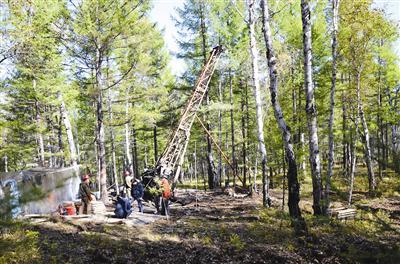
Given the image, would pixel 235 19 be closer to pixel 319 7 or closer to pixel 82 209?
pixel 319 7

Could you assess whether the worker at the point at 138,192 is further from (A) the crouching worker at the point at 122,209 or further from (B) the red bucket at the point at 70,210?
(B) the red bucket at the point at 70,210

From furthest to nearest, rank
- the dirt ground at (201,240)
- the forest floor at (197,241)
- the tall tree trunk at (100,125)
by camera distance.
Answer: the tall tree trunk at (100,125), the dirt ground at (201,240), the forest floor at (197,241)

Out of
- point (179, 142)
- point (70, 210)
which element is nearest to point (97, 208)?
point (70, 210)

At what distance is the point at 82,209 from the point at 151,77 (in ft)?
53.1

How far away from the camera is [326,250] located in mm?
7961

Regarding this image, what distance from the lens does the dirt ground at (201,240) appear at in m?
7.17

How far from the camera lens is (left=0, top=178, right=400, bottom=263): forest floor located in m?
7.00

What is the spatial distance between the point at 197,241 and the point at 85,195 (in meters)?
4.97

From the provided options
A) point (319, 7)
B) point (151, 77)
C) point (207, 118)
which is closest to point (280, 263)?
point (319, 7)

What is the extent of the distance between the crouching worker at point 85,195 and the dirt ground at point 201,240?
1.62m

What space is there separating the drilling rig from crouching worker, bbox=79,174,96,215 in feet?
9.19

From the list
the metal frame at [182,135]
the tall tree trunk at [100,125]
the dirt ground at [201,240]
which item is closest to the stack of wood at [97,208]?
the dirt ground at [201,240]

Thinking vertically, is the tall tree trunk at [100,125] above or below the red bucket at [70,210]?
above

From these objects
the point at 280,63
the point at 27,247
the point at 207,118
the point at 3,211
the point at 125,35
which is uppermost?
the point at 125,35
